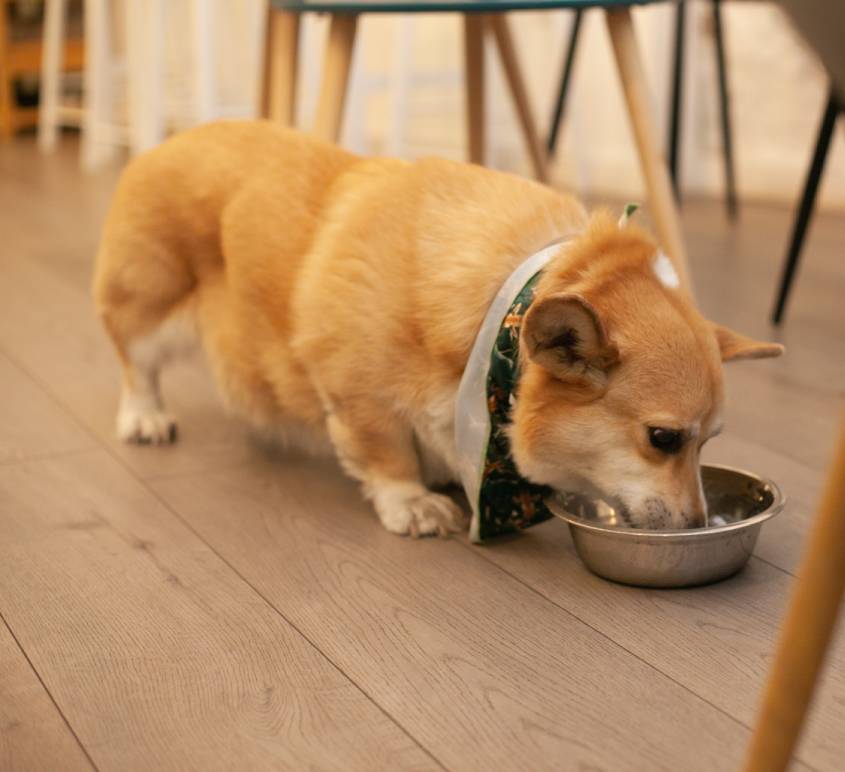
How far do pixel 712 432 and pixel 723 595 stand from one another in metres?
0.20

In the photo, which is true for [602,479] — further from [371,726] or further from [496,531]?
[371,726]

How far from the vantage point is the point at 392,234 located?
166cm

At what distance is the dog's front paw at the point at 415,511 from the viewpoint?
1.68 m

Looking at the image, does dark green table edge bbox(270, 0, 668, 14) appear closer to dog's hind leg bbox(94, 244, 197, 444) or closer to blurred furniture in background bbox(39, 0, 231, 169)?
dog's hind leg bbox(94, 244, 197, 444)

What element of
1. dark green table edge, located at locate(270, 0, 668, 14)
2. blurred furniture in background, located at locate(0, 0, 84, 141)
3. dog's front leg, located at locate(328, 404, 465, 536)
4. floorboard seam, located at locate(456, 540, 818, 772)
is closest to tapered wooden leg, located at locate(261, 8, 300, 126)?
dark green table edge, located at locate(270, 0, 668, 14)

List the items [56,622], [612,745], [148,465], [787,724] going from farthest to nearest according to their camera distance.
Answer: [148,465], [56,622], [612,745], [787,724]

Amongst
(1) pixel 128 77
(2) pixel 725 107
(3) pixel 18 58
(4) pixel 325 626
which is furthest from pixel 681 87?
(3) pixel 18 58

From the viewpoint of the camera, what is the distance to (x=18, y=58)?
638cm

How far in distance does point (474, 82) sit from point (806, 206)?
84 cm

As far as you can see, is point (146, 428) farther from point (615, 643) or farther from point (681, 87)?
point (681, 87)

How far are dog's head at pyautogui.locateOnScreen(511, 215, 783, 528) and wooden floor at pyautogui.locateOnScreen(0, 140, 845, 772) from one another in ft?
0.44

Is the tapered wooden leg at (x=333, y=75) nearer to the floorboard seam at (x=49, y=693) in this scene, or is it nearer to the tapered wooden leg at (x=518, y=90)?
the tapered wooden leg at (x=518, y=90)

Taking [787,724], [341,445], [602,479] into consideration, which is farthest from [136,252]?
[787,724]

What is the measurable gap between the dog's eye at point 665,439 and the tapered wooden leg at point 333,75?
125 centimetres
